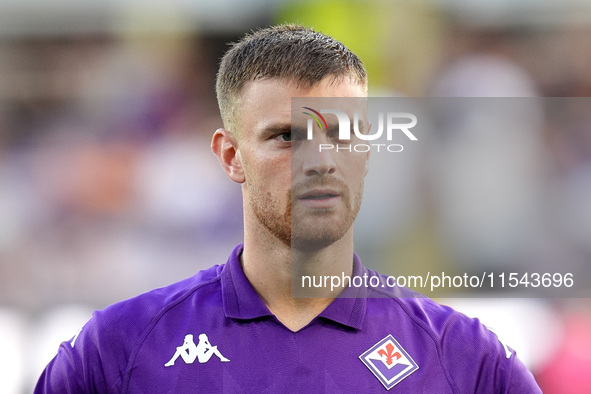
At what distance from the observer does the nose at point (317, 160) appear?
68.9 inches

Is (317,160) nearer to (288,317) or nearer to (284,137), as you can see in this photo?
(284,137)

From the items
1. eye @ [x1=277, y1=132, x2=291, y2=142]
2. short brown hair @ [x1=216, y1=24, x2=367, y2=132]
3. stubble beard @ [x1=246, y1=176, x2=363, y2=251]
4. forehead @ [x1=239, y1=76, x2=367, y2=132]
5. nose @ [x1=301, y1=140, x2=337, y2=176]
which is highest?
short brown hair @ [x1=216, y1=24, x2=367, y2=132]

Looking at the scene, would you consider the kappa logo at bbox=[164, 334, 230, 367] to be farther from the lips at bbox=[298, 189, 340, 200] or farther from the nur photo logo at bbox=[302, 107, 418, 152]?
the nur photo logo at bbox=[302, 107, 418, 152]

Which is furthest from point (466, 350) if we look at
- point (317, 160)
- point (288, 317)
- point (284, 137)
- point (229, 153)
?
point (229, 153)

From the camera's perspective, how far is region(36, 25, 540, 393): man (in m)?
1.74

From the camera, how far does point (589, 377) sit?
3.49m

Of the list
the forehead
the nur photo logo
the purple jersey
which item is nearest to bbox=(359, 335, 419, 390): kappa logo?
the purple jersey

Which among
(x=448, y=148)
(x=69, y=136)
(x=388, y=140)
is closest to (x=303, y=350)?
(x=388, y=140)

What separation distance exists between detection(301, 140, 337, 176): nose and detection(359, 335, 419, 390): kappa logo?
0.47m

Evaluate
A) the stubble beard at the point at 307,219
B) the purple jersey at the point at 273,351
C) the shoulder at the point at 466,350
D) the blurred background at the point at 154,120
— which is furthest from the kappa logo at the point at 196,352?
the blurred background at the point at 154,120

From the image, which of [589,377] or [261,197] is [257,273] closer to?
[261,197]

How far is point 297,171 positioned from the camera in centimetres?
177

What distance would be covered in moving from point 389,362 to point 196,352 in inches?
19.5

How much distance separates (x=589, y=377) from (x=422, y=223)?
1.75 m
